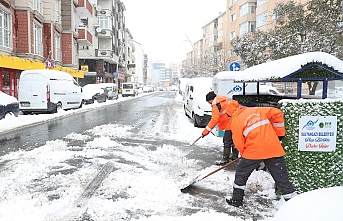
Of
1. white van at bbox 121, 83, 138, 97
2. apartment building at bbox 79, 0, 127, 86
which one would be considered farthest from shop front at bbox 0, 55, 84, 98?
apartment building at bbox 79, 0, 127, 86

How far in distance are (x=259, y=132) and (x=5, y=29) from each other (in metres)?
19.2

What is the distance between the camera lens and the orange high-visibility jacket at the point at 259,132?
3.47 meters

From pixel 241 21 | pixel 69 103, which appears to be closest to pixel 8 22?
pixel 69 103

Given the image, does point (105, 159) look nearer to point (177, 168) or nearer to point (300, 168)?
point (177, 168)

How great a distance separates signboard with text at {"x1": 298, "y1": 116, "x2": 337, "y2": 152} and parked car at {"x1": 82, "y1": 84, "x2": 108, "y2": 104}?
66.6 feet

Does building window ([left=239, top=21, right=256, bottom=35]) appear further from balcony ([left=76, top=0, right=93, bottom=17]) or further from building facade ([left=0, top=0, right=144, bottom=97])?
building facade ([left=0, top=0, right=144, bottom=97])

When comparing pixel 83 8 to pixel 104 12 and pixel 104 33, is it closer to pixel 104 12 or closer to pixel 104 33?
pixel 104 33

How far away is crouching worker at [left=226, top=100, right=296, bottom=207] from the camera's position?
3473 mm

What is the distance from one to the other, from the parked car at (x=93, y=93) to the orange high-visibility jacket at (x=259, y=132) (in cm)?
2029

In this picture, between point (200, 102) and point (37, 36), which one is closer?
point (200, 102)

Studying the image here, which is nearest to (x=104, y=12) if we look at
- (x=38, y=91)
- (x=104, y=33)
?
(x=104, y=33)

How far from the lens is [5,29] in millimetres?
18031

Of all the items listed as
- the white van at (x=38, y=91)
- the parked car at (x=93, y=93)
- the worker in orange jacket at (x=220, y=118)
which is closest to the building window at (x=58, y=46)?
the parked car at (x=93, y=93)

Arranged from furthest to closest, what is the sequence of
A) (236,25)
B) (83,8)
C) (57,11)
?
(236,25) → (83,8) → (57,11)
